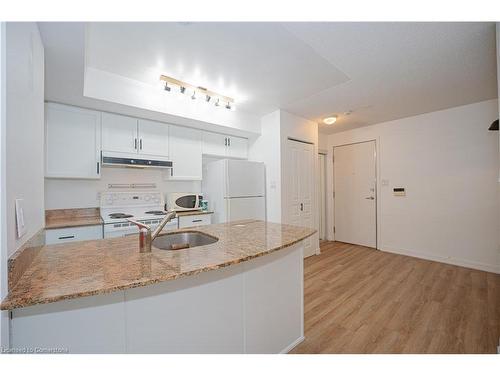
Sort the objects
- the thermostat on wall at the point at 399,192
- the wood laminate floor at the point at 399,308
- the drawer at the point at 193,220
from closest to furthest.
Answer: the wood laminate floor at the point at 399,308 < the drawer at the point at 193,220 < the thermostat on wall at the point at 399,192

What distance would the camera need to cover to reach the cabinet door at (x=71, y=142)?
2.20 m

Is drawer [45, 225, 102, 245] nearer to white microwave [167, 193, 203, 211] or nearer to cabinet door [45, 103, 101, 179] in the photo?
cabinet door [45, 103, 101, 179]

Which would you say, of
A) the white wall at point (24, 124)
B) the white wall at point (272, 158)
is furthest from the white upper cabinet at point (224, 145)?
the white wall at point (24, 124)

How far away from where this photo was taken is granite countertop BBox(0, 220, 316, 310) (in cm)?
73

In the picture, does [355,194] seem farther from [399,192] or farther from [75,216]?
[75,216]

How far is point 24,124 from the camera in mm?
945

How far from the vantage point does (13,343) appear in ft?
2.45

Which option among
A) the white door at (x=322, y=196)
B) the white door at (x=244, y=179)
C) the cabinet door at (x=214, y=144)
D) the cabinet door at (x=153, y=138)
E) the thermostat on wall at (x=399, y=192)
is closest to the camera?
the cabinet door at (x=153, y=138)

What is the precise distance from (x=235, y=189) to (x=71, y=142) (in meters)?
2.01

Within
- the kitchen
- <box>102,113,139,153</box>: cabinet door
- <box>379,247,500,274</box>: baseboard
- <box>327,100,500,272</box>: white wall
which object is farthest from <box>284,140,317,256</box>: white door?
<box>102,113,139,153</box>: cabinet door

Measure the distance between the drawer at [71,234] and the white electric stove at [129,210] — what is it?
10cm

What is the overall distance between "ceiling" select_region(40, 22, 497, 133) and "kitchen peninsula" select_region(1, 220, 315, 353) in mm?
1444

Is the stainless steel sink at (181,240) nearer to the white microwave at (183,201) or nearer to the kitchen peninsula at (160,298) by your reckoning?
the kitchen peninsula at (160,298)
